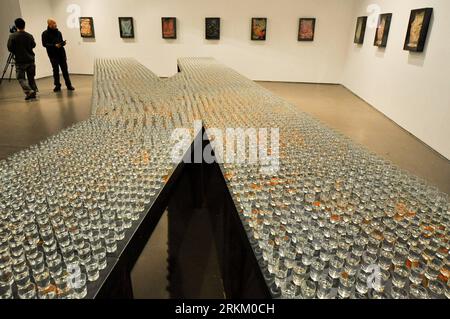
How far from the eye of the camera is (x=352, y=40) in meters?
11.1

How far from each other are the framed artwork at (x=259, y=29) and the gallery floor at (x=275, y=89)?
2.42 metres

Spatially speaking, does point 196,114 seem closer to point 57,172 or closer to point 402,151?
point 57,172

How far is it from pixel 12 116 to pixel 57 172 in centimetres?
615

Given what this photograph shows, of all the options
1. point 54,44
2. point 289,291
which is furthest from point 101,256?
point 54,44

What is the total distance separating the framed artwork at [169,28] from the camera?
38.7ft

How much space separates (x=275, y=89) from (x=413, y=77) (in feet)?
16.0

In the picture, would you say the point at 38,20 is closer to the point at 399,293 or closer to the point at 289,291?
the point at 289,291

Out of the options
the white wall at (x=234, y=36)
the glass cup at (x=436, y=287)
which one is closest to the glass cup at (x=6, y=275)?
the glass cup at (x=436, y=287)

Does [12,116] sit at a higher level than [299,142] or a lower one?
lower

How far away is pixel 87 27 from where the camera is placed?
12.2 meters

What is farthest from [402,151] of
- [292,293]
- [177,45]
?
[177,45]

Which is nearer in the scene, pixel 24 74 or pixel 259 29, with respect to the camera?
pixel 24 74

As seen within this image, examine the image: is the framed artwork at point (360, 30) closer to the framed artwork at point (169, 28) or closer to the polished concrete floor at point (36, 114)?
the framed artwork at point (169, 28)

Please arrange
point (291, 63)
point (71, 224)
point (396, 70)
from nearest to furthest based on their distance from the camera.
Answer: point (71, 224) < point (396, 70) < point (291, 63)
